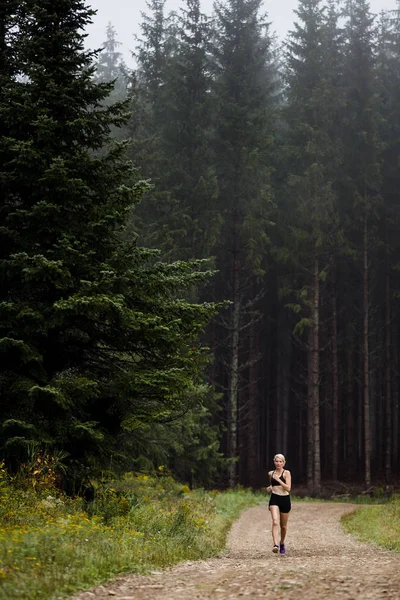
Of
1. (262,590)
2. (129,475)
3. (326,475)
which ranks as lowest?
(326,475)

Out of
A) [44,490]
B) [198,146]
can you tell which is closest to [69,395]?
[44,490]

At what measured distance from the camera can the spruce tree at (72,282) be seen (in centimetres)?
1075

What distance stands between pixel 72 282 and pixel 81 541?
456 centimetres

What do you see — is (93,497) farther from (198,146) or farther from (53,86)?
(198,146)

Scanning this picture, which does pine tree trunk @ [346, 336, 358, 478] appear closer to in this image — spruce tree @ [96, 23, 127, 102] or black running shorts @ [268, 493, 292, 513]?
black running shorts @ [268, 493, 292, 513]

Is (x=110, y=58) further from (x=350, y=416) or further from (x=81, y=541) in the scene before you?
(x=81, y=541)

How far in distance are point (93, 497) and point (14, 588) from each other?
556 cm

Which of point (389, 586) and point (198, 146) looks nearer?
point (389, 586)

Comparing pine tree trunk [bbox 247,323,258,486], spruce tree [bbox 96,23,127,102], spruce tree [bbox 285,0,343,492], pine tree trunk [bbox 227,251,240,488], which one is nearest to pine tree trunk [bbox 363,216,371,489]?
spruce tree [bbox 285,0,343,492]

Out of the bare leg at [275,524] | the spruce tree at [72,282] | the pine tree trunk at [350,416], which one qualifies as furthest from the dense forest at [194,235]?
the bare leg at [275,524]

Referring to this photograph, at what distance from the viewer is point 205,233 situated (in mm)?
28031

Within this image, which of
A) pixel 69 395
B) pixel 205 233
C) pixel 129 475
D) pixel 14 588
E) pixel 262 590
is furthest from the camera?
pixel 205 233

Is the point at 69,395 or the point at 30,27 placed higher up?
the point at 30,27

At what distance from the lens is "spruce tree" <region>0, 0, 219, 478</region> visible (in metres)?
10.8
